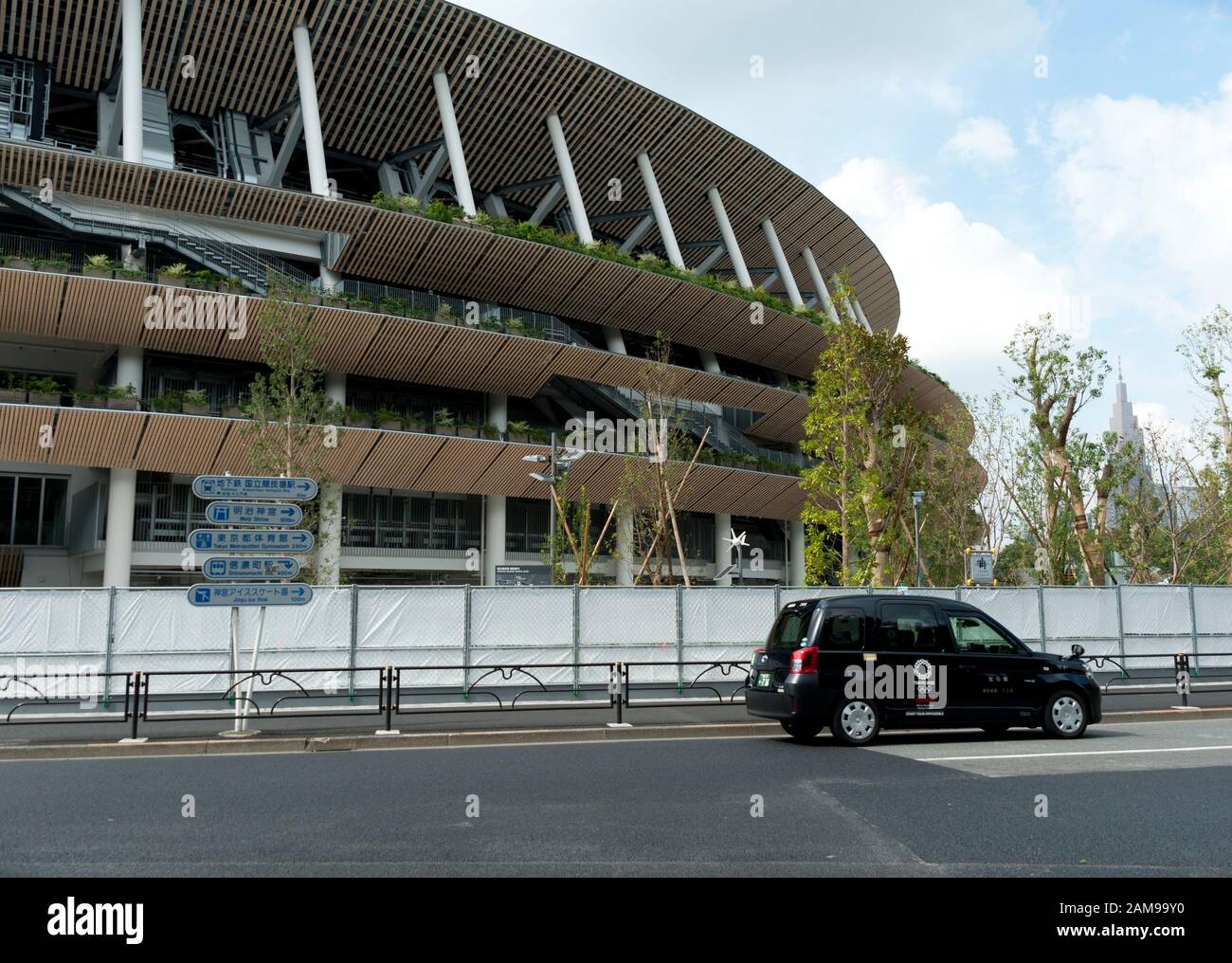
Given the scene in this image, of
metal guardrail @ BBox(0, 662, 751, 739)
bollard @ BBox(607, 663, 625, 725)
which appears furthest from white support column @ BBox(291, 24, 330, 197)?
bollard @ BBox(607, 663, 625, 725)

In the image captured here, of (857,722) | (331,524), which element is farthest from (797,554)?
(857,722)

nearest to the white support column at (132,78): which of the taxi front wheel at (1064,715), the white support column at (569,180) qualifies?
the white support column at (569,180)

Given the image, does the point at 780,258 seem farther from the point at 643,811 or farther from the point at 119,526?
the point at 643,811

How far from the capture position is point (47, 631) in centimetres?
1759

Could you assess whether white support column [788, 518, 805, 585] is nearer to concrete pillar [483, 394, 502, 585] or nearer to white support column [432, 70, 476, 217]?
concrete pillar [483, 394, 502, 585]

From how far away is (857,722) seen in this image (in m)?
11.9

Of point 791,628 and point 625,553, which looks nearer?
point 791,628

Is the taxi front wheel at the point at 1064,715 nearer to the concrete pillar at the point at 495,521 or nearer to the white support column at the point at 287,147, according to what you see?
the concrete pillar at the point at 495,521

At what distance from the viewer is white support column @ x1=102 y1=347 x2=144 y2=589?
30.5 meters

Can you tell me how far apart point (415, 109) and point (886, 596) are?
33852 millimetres

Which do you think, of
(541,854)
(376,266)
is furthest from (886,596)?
(376,266)

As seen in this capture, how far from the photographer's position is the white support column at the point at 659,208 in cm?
4239

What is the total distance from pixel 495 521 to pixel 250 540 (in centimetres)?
2360

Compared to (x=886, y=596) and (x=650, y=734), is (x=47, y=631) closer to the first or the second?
(x=650, y=734)
